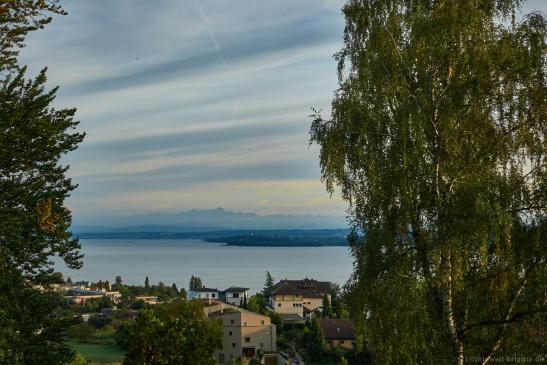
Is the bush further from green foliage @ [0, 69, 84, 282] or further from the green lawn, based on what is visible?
green foliage @ [0, 69, 84, 282]

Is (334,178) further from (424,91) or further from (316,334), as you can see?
(316,334)

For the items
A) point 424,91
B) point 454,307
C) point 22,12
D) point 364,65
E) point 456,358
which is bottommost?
point 456,358

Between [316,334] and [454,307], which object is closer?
[454,307]

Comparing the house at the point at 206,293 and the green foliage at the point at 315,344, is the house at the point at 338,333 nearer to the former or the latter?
the green foliage at the point at 315,344

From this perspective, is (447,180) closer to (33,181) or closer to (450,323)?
(450,323)

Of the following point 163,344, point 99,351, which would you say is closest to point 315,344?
point 99,351

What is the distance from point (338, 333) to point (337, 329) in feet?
2.48

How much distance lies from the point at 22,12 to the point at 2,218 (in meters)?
6.49

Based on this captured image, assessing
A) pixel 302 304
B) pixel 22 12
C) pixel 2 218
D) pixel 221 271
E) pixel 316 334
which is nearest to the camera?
pixel 22 12

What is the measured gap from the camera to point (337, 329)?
194 ft

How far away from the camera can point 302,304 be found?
89.6 metres

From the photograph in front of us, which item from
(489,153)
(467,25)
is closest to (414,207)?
(489,153)

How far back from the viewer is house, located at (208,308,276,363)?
184 ft

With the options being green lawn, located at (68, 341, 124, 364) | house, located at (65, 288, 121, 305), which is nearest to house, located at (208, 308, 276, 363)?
green lawn, located at (68, 341, 124, 364)
